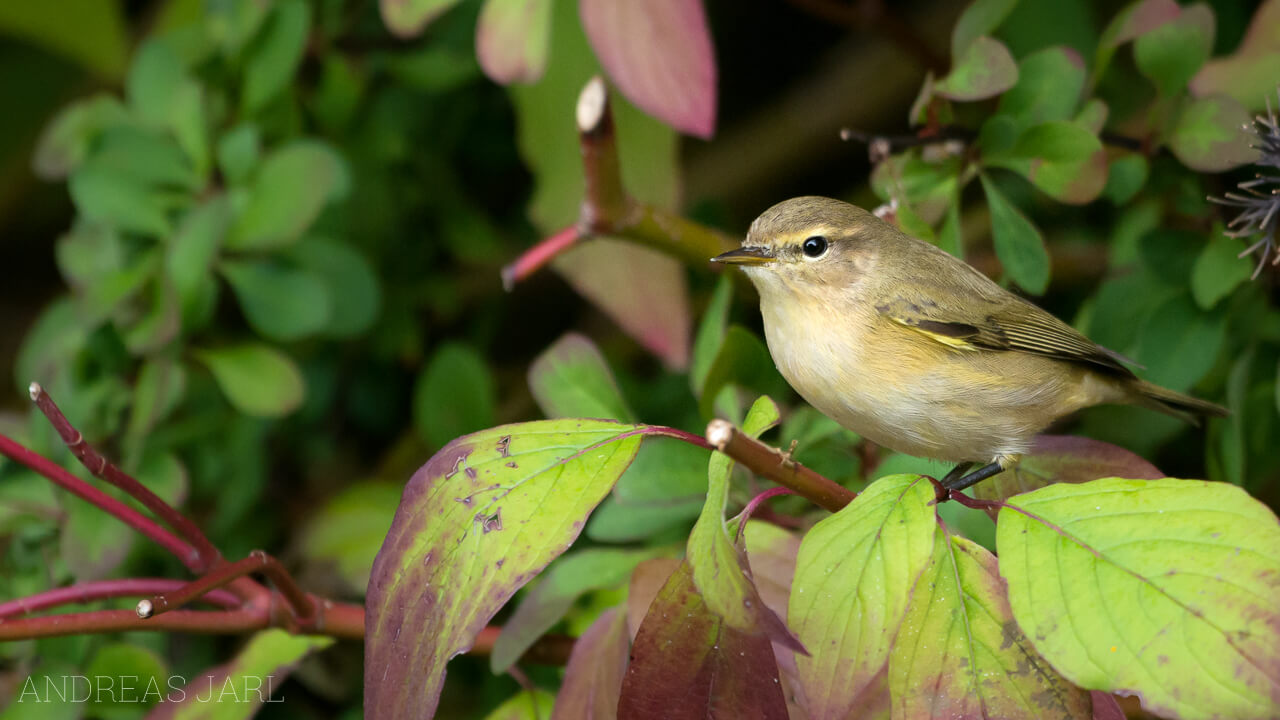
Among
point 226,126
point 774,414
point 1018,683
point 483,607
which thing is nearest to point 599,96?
point 774,414

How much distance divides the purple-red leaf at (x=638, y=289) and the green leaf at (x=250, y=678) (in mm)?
895

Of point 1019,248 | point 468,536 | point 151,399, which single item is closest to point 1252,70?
point 1019,248

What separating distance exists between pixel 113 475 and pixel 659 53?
1.07 m

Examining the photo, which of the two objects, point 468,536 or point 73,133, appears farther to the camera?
point 73,133

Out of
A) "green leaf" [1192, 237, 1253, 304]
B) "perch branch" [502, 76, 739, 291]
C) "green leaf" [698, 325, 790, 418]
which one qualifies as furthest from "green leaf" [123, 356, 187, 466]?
"green leaf" [1192, 237, 1253, 304]

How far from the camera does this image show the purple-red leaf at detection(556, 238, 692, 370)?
2.19 metres

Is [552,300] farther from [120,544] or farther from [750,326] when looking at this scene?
[120,544]

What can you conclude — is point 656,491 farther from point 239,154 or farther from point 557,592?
point 239,154

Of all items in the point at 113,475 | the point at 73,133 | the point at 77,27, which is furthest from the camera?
the point at 77,27

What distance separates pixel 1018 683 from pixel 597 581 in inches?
28.8

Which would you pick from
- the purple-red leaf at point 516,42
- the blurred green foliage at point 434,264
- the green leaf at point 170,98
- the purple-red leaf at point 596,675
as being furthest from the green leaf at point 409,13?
the purple-red leaf at point 596,675

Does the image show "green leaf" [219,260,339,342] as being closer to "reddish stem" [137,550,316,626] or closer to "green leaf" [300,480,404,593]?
"green leaf" [300,480,404,593]

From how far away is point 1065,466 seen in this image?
5.19 ft

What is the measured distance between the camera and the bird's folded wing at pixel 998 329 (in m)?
1.82
